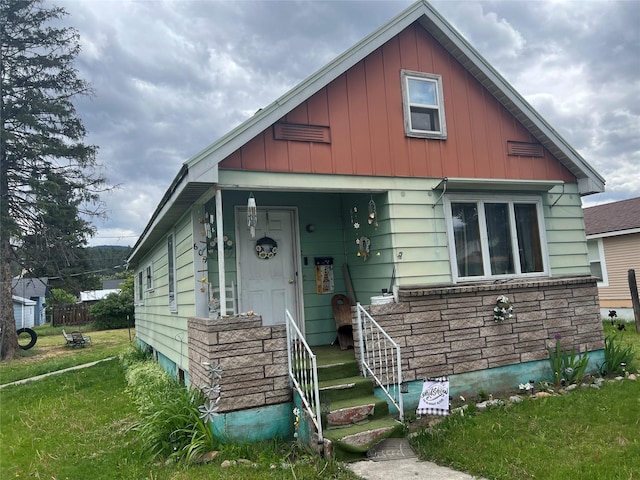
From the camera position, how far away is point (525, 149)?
23.6 feet

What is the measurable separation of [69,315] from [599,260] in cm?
2960

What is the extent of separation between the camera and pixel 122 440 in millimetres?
A: 5266

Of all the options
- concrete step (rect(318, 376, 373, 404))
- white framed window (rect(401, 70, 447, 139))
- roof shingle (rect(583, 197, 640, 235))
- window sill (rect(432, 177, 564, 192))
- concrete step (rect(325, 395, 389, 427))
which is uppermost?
white framed window (rect(401, 70, 447, 139))

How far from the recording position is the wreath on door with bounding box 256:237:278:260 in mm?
6605

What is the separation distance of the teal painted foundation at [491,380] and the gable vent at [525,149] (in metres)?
3.24

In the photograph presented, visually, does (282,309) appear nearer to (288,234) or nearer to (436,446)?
(288,234)

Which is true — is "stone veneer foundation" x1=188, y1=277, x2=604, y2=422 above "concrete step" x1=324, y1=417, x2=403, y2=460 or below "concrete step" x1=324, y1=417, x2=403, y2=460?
above

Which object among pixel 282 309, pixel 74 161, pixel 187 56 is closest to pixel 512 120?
pixel 282 309

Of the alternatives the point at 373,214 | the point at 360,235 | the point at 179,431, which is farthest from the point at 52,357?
the point at 373,214

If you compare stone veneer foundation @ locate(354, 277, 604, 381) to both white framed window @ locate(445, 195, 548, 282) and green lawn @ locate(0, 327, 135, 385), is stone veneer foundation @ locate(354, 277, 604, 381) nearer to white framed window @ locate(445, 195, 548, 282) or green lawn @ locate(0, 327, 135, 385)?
white framed window @ locate(445, 195, 548, 282)

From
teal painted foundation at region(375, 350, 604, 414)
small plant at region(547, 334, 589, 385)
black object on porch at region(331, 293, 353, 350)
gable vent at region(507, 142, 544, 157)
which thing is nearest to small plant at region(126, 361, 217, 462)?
black object on porch at region(331, 293, 353, 350)

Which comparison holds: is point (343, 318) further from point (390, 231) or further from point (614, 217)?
point (614, 217)

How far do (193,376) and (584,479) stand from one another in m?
4.33

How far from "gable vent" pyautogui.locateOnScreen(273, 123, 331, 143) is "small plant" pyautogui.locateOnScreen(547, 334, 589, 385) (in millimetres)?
4499
